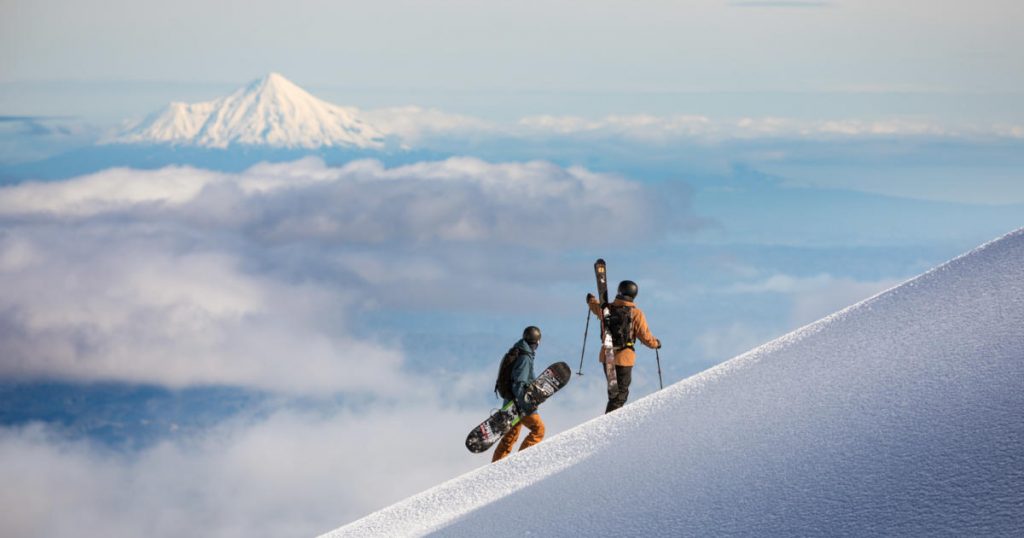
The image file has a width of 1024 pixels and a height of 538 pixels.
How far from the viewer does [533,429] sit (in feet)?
59.7

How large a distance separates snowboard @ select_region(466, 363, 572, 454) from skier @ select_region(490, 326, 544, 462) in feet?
0.39

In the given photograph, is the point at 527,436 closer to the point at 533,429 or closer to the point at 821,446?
the point at 533,429

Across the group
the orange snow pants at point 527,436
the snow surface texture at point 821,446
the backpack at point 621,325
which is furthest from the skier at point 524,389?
the backpack at point 621,325

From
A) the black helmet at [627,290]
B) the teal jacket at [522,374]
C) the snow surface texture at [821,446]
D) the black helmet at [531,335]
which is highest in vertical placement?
the black helmet at [627,290]

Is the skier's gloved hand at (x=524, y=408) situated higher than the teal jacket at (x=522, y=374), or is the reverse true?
the teal jacket at (x=522, y=374)

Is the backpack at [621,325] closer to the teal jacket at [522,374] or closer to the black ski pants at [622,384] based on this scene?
the black ski pants at [622,384]

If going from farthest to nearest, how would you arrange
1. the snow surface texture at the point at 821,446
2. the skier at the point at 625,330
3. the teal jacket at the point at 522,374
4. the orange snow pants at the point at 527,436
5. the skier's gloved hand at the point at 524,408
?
the skier at the point at 625,330 < the orange snow pants at the point at 527,436 < the skier's gloved hand at the point at 524,408 < the teal jacket at the point at 522,374 < the snow surface texture at the point at 821,446

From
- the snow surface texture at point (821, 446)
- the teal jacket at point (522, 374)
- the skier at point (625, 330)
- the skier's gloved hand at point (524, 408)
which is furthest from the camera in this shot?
the skier at point (625, 330)

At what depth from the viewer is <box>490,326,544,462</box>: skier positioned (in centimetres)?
1772

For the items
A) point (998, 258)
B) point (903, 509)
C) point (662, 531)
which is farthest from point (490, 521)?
point (998, 258)

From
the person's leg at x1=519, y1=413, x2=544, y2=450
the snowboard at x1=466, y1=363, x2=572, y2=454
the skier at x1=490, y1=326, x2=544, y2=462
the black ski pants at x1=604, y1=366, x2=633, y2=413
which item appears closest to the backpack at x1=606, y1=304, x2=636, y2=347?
the black ski pants at x1=604, y1=366, x2=633, y2=413

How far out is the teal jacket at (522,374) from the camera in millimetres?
17703

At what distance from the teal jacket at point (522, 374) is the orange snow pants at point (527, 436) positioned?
0.27 meters

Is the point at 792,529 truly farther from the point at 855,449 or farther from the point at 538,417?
the point at 538,417
